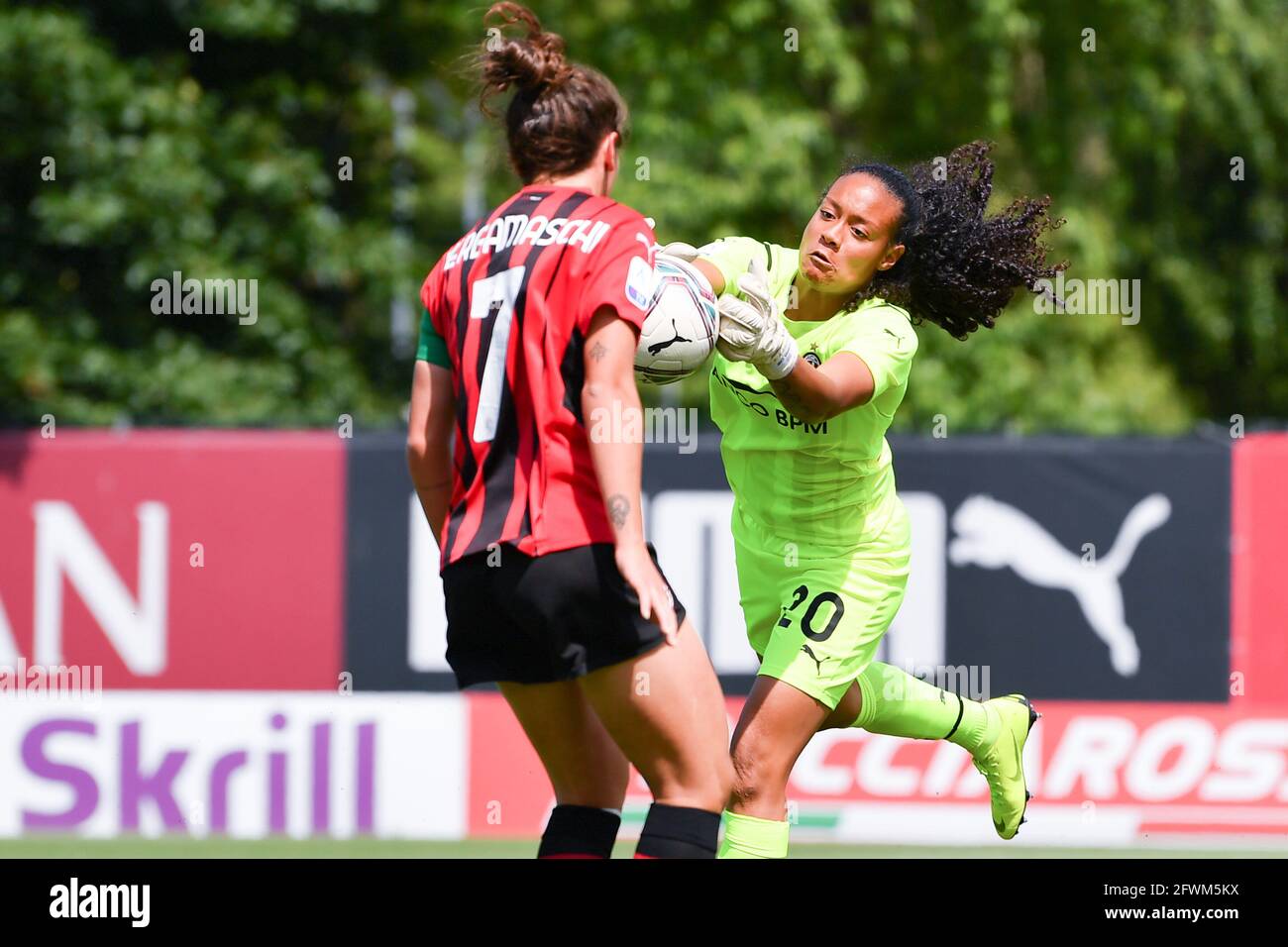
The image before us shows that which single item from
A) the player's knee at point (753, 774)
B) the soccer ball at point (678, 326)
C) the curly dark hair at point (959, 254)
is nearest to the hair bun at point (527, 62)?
the soccer ball at point (678, 326)

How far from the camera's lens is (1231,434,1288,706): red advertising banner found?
25.2 ft

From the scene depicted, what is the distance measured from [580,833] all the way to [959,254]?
2021 millimetres

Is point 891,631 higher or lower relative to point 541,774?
higher

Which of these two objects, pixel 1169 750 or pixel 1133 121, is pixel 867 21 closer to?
pixel 1133 121

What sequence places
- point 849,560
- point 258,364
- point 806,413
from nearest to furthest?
point 806,413 < point 849,560 < point 258,364

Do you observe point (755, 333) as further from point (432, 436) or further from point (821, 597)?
point (821, 597)

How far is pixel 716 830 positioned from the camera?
354 cm

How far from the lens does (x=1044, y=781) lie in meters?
7.68

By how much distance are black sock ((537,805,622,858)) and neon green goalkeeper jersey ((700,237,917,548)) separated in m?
1.16

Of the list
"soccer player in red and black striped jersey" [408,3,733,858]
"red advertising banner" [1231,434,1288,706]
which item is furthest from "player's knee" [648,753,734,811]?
"red advertising banner" [1231,434,1288,706]

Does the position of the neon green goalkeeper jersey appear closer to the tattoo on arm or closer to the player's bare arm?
the player's bare arm

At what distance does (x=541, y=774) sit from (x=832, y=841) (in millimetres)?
1386

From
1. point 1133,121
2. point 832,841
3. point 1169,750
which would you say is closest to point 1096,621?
point 1169,750
